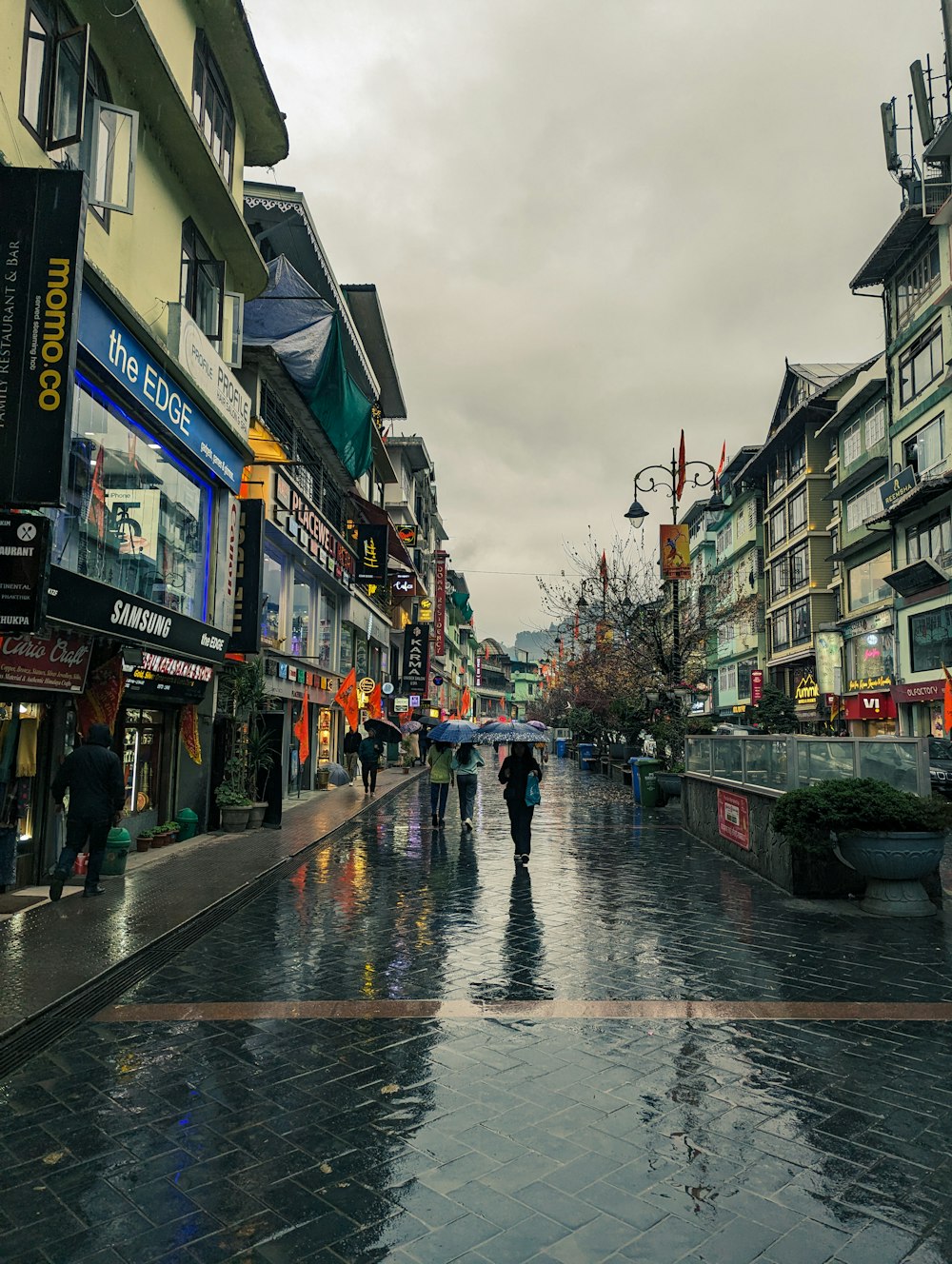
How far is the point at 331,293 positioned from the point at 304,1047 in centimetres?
2637

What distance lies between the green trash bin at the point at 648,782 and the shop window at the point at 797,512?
3100 centimetres

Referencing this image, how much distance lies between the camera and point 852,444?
4325cm

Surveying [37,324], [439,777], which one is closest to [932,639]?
[439,777]

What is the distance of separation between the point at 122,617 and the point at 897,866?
9.13 meters

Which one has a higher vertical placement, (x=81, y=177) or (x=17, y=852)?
(x=81, y=177)

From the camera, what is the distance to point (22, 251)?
8.09m

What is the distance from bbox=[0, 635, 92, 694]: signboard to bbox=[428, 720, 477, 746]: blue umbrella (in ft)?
21.8

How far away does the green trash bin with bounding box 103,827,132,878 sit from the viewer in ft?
35.1

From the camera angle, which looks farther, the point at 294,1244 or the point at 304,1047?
the point at 304,1047

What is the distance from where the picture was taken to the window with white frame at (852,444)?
42219 mm

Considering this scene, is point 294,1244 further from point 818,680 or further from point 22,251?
point 818,680

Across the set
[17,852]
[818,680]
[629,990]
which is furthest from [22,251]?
[818,680]

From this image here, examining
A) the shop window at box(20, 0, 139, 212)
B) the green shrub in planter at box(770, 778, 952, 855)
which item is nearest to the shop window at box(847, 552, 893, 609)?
the green shrub in planter at box(770, 778, 952, 855)

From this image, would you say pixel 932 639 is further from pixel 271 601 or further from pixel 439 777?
pixel 271 601
